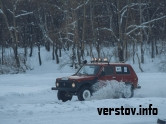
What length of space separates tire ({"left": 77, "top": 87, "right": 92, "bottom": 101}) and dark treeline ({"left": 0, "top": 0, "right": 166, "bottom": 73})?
76.1 feet

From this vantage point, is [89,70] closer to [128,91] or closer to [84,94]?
[84,94]

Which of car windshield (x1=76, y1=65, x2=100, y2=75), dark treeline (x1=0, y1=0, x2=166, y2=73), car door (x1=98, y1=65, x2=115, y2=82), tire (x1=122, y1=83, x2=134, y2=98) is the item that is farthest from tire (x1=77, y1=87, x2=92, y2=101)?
dark treeline (x1=0, y1=0, x2=166, y2=73)

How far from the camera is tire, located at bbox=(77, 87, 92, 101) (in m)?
16.7

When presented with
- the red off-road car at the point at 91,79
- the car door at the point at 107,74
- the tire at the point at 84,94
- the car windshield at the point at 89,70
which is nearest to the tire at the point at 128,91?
the red off-road car at the point at 91,79

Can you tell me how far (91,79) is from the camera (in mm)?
17078

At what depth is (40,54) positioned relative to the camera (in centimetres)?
5359

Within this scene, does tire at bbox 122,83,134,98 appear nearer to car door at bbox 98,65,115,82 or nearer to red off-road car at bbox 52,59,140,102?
red off-road car at bbox 52,59,140,102

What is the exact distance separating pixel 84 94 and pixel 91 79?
763 mm

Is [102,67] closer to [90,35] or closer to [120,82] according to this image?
[120,82]

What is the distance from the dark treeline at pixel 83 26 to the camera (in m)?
41.1

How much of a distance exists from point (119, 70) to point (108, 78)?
1.00 m

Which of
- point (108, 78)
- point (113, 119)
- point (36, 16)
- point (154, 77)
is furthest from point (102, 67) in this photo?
point (36, 16)

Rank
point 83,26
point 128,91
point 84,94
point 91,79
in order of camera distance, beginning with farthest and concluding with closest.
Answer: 1. point 83,26
2. point 128,91
3. point 91,79
4. point 84,94

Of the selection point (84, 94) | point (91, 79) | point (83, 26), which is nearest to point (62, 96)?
point (84, 94)
